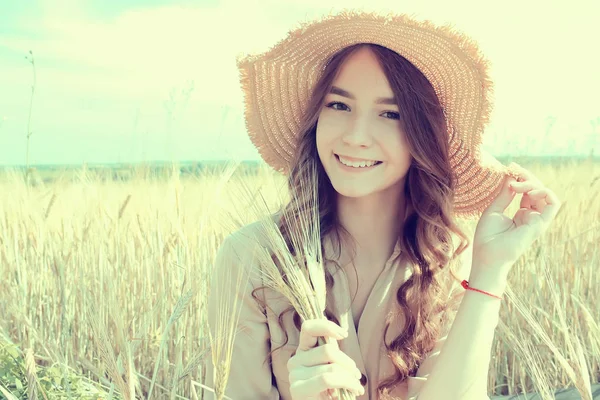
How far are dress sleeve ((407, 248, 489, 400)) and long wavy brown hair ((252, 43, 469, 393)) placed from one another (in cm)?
2

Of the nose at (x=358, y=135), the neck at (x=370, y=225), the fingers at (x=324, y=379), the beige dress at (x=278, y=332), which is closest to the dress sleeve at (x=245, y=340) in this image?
the beige dress at (x=278, y=332)

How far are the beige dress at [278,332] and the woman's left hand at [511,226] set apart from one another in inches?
10.7

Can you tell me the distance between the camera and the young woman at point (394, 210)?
166 centimetres

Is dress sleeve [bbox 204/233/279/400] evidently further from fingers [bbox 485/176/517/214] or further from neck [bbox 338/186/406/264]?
fingers [bbox 485/176/517/214]

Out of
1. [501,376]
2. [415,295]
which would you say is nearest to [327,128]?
[415,295]

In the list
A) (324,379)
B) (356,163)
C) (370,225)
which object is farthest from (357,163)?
(324,379)

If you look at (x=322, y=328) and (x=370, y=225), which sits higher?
(x=370, y=225)

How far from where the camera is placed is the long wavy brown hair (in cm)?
174

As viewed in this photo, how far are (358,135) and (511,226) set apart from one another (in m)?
0.48

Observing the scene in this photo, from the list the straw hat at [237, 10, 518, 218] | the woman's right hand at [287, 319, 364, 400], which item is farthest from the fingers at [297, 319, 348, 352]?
the straw hat at [237, 10, 518, 218]

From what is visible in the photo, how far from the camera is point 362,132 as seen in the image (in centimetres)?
165

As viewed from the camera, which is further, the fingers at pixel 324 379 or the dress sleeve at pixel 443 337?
the dress sleeve at pixel 443 337

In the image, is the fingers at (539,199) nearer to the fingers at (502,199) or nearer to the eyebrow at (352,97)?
the fingers at (502,199)

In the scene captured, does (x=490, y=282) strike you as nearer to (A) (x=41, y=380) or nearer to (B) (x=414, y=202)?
(B) (x=414, y=202)
